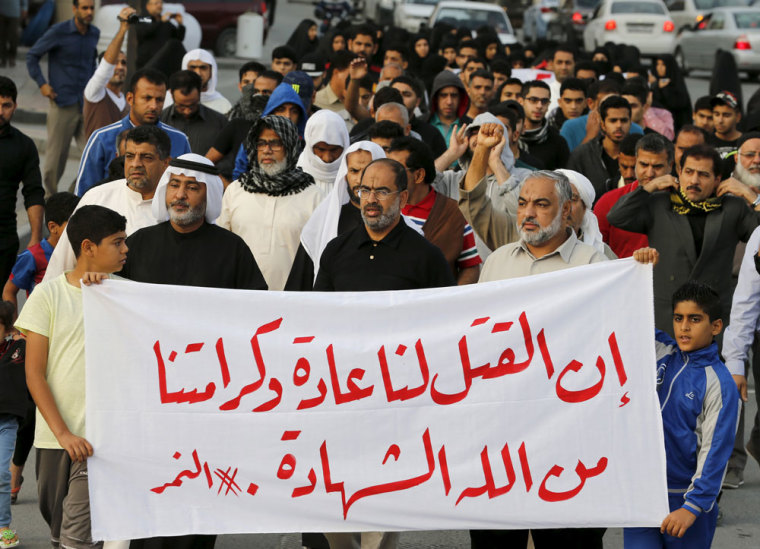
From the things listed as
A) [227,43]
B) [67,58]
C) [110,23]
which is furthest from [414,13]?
[67,58]

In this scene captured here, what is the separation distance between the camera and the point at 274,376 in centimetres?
543

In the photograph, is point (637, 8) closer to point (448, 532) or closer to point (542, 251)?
point (448, 532)

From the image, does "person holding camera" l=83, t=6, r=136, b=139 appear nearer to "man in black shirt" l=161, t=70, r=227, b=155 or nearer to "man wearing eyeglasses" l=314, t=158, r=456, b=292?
"man in black shirt" l=161, t=70, r=227, b=155

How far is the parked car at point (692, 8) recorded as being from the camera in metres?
32.2

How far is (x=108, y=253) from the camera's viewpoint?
18.0 feet

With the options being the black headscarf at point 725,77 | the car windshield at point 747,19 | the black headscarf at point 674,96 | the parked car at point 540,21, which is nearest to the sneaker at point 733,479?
the black headscarf at point 674,96

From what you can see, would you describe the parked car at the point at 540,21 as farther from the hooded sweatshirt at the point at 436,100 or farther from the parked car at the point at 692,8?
the hooded sweatshirt at the point at 436,100

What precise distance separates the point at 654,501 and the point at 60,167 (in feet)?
30.9

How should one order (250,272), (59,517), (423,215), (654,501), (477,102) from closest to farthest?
(654,501) → (59,517) → (250,272) → (423,215) → (477,102)

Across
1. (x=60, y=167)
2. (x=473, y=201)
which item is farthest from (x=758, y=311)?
(x=60, y=167)

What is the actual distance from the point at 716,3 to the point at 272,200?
1092 inches

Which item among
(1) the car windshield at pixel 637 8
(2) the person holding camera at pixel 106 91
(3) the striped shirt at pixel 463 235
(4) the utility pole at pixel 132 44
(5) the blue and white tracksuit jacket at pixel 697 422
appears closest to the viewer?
(5) the blue and white tracksuit jacket at pixel 697 422

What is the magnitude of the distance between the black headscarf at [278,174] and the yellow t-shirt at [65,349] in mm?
2010

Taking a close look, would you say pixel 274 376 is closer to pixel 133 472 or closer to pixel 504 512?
pixel 133 472
